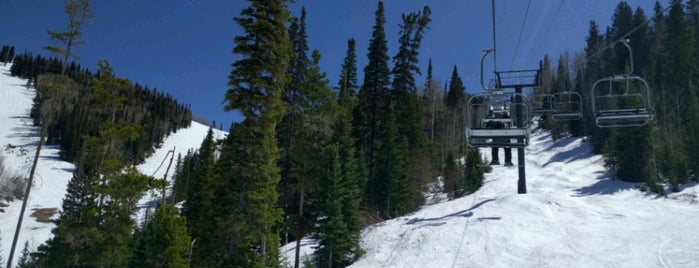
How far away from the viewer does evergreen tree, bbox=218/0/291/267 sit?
55.4ft

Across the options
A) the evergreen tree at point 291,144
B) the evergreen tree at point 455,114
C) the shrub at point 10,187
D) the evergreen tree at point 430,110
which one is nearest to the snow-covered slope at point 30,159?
the shrub at point 10,187

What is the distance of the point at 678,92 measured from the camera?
63375 mm

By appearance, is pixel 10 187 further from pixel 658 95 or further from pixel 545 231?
pixel 658 95

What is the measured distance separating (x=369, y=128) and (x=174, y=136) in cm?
13525

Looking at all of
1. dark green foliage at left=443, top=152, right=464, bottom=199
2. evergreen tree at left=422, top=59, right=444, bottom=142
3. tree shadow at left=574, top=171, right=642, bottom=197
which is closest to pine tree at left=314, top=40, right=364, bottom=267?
dark green foliage at left=443, top=152, right=464, bottom=199

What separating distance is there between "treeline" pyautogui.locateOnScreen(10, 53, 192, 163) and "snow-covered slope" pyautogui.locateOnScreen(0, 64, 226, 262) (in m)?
3.12

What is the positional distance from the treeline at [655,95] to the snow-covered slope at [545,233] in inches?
211

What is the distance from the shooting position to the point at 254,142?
57.0 feet

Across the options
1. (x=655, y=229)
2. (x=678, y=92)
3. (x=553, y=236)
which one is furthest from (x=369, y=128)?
(x=678, y=92)

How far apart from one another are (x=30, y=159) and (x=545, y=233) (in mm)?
31014

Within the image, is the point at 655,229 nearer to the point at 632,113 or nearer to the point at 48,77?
the point at 632,113

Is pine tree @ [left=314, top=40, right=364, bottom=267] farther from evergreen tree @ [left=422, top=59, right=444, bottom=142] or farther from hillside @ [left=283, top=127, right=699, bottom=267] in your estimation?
evergreen tree @ [left=422, top=59, right=444, bottom=142]

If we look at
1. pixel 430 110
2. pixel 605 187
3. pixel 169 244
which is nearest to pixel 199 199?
pixel 169 244

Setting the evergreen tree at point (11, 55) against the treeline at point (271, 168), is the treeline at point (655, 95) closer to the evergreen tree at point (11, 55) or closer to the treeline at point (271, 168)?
the treeline at point (271, 168)
